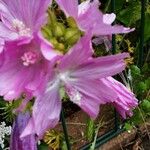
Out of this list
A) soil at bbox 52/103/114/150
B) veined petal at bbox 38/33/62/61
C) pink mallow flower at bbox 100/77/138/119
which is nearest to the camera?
veined petal at bbox 38/33/62/61

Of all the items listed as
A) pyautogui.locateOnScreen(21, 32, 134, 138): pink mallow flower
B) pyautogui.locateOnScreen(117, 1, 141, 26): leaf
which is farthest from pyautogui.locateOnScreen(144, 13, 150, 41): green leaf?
pyautogui.locateOnScreen(21, 32, 134, 138): pink mallow flower

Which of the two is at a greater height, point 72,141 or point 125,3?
point 125,3

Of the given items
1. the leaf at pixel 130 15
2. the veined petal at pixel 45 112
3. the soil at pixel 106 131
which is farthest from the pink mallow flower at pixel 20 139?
the leaf at pixel 130 15

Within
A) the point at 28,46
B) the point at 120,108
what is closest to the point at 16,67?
the point at 28,46

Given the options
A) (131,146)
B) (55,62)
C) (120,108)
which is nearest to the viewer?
(55,62)

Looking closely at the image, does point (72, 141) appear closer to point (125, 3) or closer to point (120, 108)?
point (125, 3)

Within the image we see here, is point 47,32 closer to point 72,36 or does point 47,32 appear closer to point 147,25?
point 72,36

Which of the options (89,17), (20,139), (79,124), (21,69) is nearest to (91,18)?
(89,17)

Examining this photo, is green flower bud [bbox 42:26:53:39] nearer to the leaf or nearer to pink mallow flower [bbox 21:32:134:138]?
pink mallow flower [bbox 21:32:134:138]
